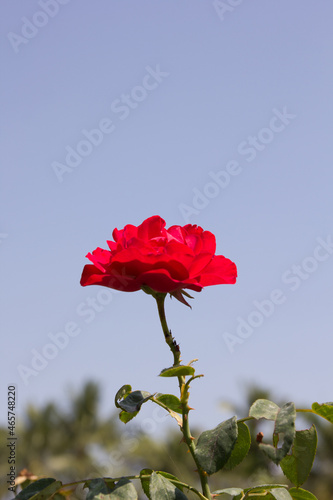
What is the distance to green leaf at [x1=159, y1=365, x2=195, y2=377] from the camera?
114 cm

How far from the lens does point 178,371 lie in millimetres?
1149

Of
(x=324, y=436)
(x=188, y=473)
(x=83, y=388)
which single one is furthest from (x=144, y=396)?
(x=83, y=388)

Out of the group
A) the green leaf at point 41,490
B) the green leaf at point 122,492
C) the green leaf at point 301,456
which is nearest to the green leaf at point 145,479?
the green leaf at point 122,492

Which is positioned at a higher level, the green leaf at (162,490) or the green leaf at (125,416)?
the green leaf at (125,416)

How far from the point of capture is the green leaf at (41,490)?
4.28ft

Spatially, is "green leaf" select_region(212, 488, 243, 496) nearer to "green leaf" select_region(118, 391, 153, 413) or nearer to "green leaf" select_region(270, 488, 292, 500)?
"green leaf" select_region(270, 488, 292, 500)

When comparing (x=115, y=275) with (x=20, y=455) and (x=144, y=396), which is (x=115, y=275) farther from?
(x=20, y=455)

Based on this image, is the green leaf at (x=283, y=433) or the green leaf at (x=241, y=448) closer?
the green leaf at (x=283, y=433)

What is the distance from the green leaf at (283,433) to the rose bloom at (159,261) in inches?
13.3

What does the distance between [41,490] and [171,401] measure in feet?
1.19

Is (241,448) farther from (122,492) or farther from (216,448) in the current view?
(122,492)

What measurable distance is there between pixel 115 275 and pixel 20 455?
16121mm

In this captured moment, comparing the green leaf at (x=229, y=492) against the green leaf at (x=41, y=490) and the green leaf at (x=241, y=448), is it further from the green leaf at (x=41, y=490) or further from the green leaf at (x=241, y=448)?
the green leaf at (x=41, y=490)

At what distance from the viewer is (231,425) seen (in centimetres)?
116
